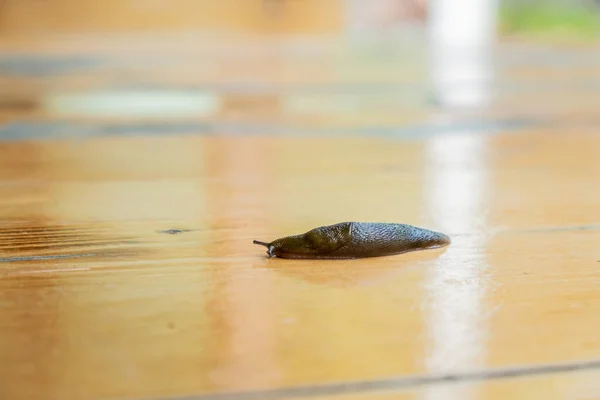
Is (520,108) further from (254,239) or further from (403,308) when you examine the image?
(403,308)

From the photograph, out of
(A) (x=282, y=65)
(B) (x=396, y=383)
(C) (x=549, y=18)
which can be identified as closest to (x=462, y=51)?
(A) (x=282, y=65)

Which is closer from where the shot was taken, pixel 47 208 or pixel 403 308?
pixel 403 308

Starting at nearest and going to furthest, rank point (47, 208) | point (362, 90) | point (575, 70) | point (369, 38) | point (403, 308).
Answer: point (403, 308) → point (47, 208) → point (362, 90) → point (575, 70) → point (369, 38)

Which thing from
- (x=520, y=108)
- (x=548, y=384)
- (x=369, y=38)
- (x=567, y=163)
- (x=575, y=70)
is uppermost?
(x=369, y=38)

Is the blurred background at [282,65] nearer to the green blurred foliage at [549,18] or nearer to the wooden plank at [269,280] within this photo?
the green blurred foliage at [549,18]

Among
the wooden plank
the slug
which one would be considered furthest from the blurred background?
the slug

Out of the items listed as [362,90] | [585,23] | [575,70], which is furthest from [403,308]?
[585,23]

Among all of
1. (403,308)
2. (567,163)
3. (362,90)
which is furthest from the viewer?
(362,90)
